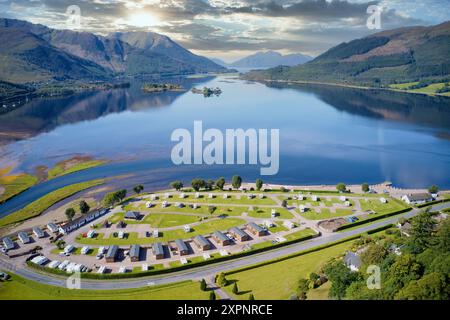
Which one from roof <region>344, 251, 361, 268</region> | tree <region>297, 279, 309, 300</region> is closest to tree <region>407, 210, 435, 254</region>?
roof <region>344, 251, 361, 268</region>

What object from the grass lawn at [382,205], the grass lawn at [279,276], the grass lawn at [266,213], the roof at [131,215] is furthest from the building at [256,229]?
the grass lawn at [382,205]

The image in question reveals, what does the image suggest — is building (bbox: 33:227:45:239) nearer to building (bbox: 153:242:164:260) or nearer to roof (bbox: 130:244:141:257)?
roof (bbox: 130:244:141:257)

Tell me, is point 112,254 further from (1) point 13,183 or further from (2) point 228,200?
(1) point 13,183

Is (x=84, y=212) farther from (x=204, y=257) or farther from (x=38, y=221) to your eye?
(x=204, y=257)

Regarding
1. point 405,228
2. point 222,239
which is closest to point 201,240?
point 222,239

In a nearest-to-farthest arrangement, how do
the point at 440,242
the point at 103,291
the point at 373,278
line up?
the point at 373,278 → the point at 440,242 → the point at 103,291

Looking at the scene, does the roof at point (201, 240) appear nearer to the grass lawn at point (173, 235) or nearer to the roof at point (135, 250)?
the grass lawn at point (173, 235)
